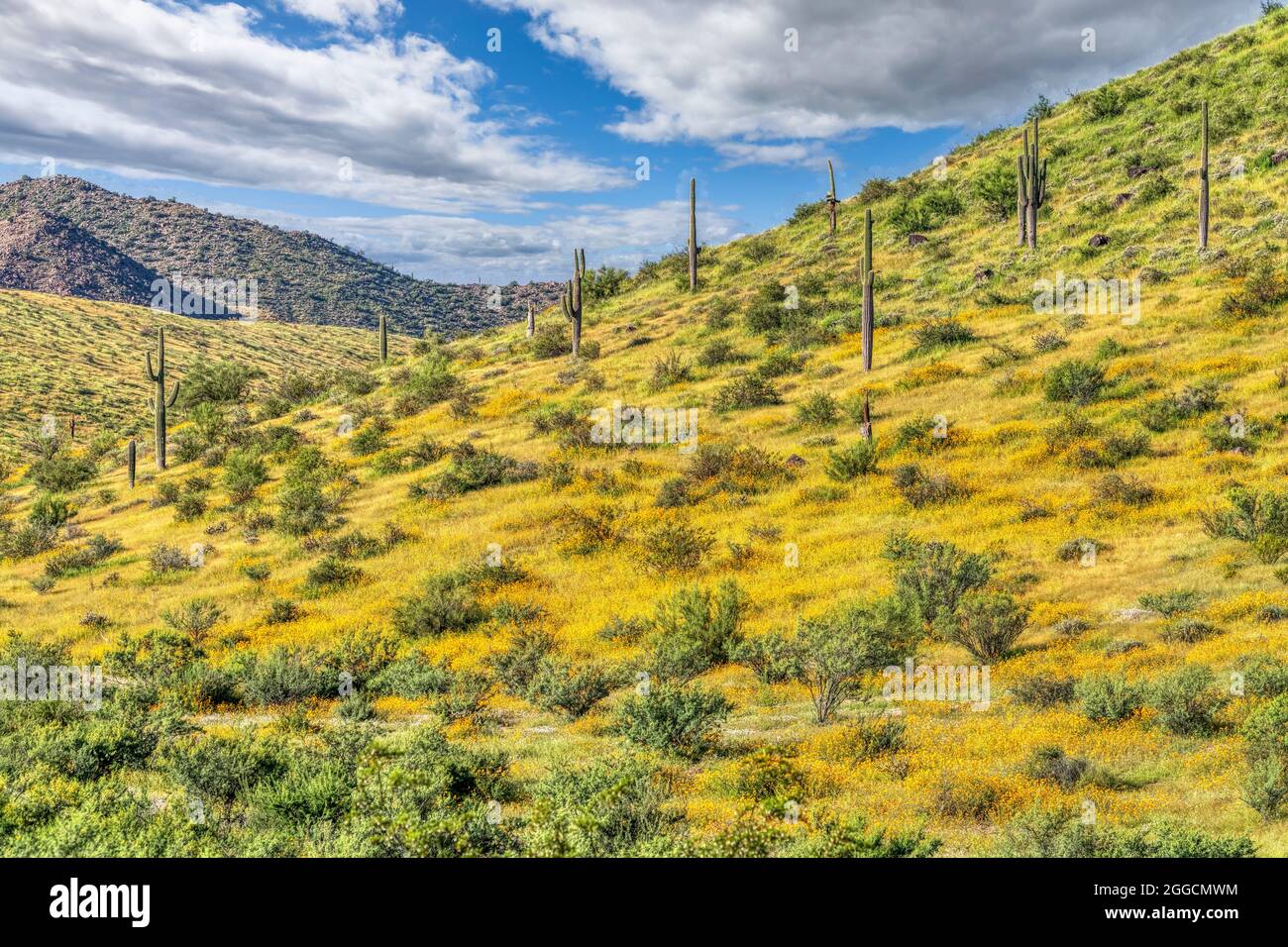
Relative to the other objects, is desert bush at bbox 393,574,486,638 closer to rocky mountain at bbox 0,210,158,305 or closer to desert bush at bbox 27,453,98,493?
desert bush at bbox 27,453,98,493

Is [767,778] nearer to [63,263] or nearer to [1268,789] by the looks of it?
[1268,789]

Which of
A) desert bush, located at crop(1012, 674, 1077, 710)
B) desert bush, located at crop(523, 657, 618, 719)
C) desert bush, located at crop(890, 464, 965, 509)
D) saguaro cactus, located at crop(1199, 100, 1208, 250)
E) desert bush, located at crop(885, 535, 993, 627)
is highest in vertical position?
saguaro cactus, located at crop(1199, 100, 1208, 250)

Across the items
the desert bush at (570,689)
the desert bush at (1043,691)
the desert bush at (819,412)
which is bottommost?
the desert bush at (570,689)

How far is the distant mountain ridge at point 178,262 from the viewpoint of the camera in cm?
14375

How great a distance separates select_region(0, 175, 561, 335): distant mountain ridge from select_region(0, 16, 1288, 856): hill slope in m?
121

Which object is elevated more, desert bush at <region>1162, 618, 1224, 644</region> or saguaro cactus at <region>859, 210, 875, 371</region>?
saguaro cactus at <region>859, 210, 875, 371</region>

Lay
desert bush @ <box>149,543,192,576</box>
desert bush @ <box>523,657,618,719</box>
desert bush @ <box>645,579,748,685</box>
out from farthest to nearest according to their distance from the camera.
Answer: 1. desert bush @ <box>149,543,192,576</box>
2. desert bush @ <box>645,579,748,685</box>
3. desert bush @ <box>523,657,618,719</box>

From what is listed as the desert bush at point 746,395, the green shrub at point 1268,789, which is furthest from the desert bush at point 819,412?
the green shrub at point 1268,789

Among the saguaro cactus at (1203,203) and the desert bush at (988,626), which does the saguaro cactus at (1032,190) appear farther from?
the desert bush at (988,626)

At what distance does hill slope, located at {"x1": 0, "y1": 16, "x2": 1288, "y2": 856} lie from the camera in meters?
8.68

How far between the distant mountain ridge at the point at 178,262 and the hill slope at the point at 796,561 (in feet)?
396

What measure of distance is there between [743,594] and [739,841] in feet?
34.8

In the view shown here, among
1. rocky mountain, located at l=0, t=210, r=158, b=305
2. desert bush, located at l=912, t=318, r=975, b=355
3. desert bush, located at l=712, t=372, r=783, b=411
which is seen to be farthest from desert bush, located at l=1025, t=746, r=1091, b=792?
rocky mountain, located at l=0, t=210, r=158, b=305
